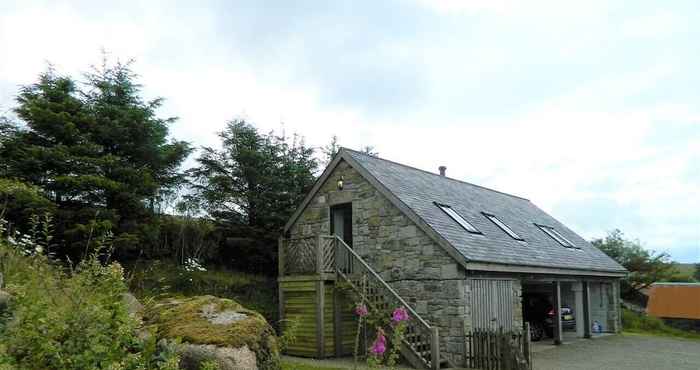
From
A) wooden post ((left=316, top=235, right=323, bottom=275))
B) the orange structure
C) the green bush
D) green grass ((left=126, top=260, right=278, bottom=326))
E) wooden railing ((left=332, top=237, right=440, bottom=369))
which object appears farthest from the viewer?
the orange structure

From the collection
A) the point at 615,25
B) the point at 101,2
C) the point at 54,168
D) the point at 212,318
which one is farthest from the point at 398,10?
the point at 54,168

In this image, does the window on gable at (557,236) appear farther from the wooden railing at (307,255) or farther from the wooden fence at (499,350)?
the wooden railing at (307,255)

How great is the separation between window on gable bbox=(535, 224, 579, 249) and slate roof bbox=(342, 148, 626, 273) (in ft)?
1.08

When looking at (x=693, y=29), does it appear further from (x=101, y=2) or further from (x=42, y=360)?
(x=42, y=360)

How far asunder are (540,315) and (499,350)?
778 centimetres

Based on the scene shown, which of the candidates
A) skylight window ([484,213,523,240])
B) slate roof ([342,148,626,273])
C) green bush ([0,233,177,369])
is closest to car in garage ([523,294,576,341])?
slate roof ([342,148,626,273])

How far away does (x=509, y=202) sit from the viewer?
22750mm

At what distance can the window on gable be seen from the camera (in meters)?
20.0

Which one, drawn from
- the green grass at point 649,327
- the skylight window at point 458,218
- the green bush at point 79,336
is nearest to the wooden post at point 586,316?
the green grass at point 649,327

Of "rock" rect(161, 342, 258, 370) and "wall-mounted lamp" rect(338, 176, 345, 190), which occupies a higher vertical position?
"wall-mounted lamp" rect(338, 176, 345, 190)

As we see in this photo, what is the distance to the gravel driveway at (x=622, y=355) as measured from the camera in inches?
502

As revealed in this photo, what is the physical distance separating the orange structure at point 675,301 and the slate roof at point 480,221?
449 cm

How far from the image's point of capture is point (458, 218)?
15.4 metres

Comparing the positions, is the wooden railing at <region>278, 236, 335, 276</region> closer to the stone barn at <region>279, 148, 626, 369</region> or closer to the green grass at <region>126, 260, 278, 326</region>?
the stone barn at <region>279, 148, 626, 369</region>
